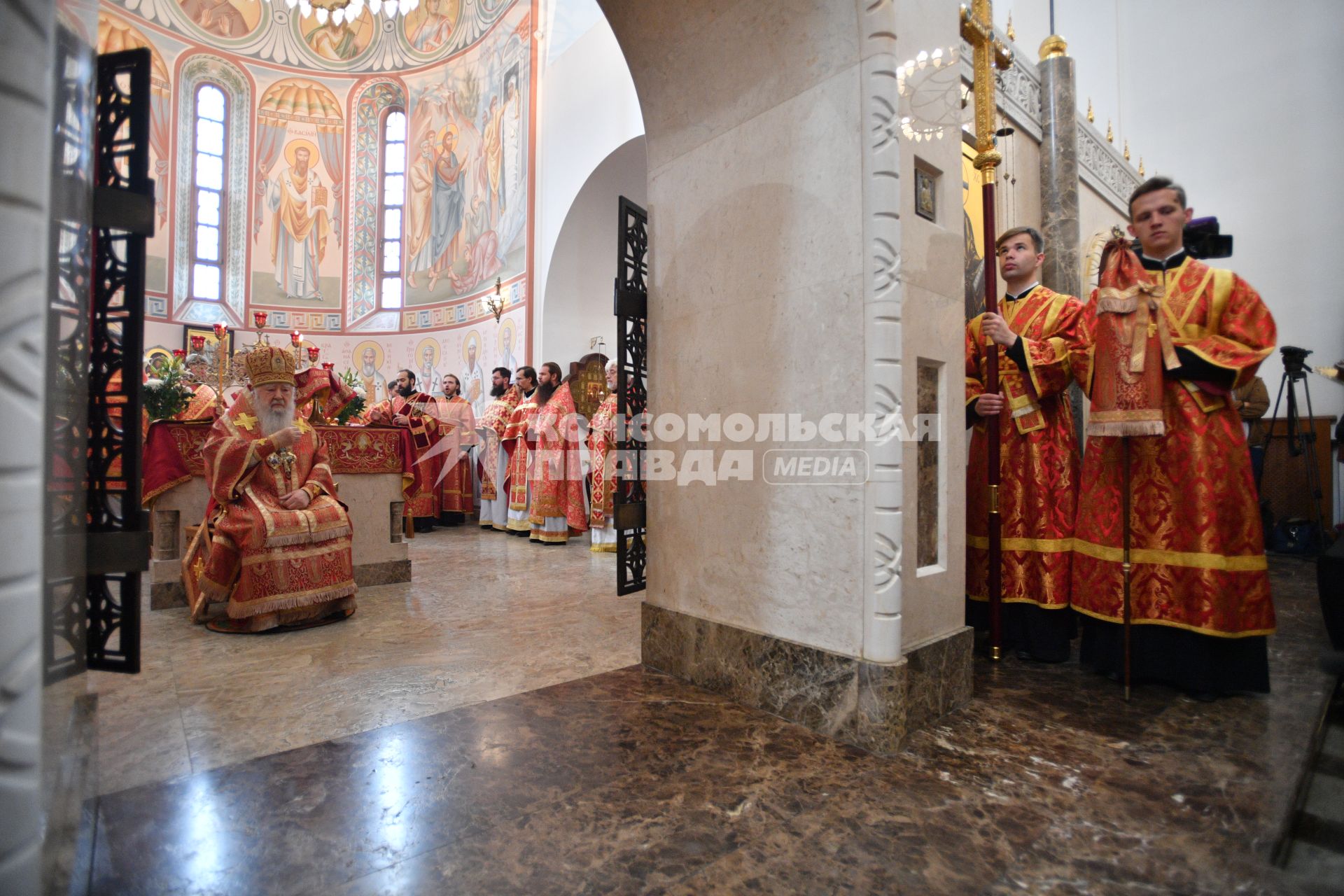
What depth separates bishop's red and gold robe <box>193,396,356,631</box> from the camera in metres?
3.65

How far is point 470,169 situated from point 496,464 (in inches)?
293

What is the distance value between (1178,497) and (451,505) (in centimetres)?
881

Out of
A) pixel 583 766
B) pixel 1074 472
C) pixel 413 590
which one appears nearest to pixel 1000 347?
pixel 1074 472

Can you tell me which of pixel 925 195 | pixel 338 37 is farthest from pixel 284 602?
pixel 338 37

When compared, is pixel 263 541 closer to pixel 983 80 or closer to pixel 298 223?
pixel 983 80

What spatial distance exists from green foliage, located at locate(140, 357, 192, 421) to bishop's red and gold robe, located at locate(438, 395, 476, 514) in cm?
422

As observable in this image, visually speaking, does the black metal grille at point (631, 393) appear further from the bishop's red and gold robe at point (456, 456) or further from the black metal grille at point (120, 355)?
the bishop's red and gold robe at point (456, 456)

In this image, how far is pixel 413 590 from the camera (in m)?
4.70

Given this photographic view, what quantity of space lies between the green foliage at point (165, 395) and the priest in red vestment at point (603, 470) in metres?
3.85

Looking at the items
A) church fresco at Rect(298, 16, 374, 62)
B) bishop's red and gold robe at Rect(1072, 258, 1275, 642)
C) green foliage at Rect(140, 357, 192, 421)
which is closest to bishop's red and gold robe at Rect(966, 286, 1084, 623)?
bishop's red and gold robe at Rect(1072, 258, 1275, 642)

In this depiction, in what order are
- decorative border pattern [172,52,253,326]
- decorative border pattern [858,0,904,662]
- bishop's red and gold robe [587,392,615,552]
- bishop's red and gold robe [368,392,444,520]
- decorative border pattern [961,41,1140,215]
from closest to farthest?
decorative border pattern [858,0,904,662], decorative border pattern [961,41,1140,215], bishop's red and gold robe [587,392,615,552], bishop's red and gold robe [368,392,444,520], decorative border pattern [172,52,253,326]

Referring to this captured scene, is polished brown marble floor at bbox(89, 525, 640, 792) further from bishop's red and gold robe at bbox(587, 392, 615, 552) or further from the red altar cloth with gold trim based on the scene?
bishop's red and gold robe at bbox(587, 392, 615, 552)

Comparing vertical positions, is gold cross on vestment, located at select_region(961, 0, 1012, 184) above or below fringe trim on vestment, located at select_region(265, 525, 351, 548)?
above

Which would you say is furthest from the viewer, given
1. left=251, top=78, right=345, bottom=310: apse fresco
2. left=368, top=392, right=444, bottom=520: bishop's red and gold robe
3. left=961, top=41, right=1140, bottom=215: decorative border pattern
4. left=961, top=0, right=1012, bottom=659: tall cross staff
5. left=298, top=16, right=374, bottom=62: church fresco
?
left=298, top=16, right=374, bottom=62: church fresco
